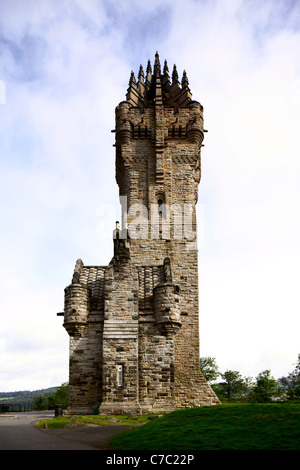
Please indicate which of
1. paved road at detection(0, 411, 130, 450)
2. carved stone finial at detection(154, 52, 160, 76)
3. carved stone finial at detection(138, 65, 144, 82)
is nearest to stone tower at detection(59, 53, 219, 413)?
carved stone finial at detection(138, 65, 144, 82)

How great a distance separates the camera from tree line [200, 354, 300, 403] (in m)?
44.3

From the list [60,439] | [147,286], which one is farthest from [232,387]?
[60,439]

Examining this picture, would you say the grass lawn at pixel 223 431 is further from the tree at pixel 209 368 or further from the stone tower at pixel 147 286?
the tree at pixel 209 368

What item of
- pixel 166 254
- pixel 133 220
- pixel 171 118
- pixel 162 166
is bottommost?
pixel 166 254

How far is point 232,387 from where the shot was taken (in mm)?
52531

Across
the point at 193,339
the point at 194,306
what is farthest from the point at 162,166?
A: the point at 193,339

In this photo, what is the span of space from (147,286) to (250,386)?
114 feet

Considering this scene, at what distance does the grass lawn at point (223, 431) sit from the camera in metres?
10.5

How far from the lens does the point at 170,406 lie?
68.8 feet

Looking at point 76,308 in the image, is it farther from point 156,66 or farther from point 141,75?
point 156,66
